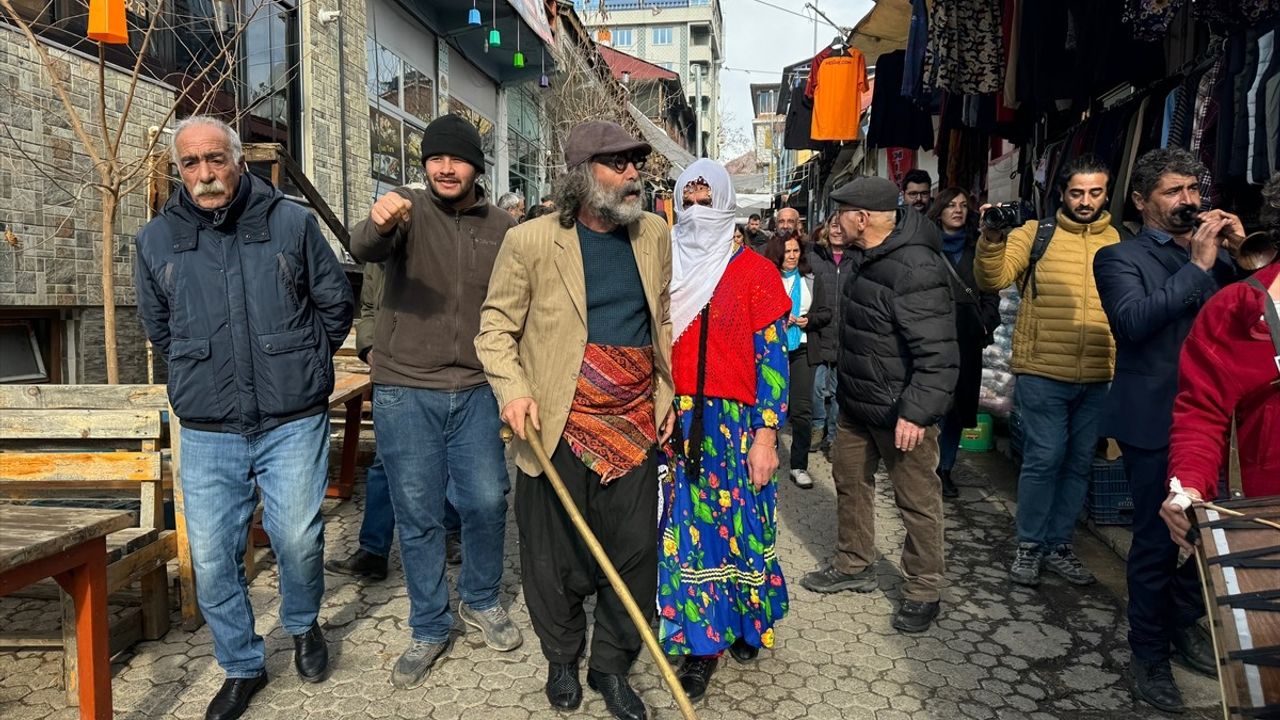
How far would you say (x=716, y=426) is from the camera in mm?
3076

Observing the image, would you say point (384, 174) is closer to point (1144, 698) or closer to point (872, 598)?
point (872, 598)

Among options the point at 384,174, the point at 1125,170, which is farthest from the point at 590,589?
the point at 384,174

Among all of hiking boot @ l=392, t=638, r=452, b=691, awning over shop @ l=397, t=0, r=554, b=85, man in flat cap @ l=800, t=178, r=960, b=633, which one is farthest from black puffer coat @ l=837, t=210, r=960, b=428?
awning over shop @ l=397, t=0, r=554, b=85

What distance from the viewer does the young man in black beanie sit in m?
3.16

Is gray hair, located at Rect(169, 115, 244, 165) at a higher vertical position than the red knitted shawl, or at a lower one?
higher

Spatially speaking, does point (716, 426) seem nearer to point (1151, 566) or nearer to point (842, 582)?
point (842, 582)

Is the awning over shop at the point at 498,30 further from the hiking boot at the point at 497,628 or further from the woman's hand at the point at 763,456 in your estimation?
the woman's hand at the point at 763,456

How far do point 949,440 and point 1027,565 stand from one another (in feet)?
5.02

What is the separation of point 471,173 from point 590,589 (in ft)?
5.37

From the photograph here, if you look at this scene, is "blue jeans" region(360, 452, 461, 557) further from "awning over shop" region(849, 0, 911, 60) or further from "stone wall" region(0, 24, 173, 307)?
"awning over shop" region(849, 0, 911, 60)

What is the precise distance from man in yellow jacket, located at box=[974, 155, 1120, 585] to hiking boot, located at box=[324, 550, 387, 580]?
3179 mm

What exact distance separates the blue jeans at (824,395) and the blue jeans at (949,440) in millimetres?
1064

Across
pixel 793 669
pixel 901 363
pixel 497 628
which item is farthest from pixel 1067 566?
pixel 497 628

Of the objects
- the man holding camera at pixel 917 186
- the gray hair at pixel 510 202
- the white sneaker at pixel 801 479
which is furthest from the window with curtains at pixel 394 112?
the white sneaker at pixel 801 479
